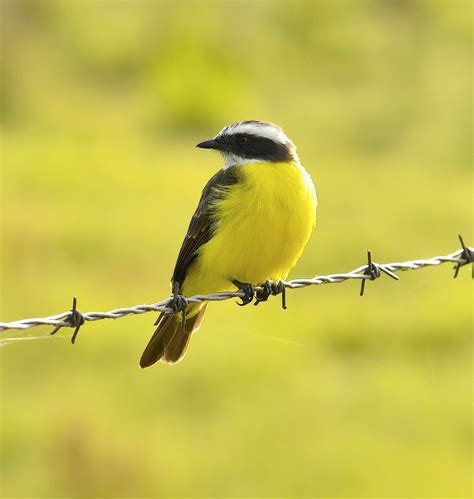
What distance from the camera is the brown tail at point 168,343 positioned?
5.29 m

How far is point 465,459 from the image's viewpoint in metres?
7.93

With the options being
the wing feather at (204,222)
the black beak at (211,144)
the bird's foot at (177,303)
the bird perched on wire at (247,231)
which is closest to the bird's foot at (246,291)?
the bird perched on wire at (247,231)

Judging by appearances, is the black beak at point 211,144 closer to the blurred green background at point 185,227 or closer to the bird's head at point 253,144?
the bird's head at point 253,144

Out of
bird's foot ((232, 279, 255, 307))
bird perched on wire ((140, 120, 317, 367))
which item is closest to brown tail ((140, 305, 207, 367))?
bird perched on wire ((140, 120, 317, 367))

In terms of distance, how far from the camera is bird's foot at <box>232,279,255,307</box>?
519 centimetres

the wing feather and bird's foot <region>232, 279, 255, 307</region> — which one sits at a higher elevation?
the wing feather

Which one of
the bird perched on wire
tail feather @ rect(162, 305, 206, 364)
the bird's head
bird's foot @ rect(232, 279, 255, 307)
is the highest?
the bird's head

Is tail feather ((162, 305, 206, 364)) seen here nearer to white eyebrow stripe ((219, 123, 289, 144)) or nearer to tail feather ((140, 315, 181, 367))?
tail feather ((140, 315, 181, 367))

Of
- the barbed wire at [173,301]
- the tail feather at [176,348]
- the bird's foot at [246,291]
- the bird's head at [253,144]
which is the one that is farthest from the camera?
the bird's head at [253,144]

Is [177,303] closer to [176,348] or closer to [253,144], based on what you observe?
[176,348]

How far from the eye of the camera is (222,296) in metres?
4.44
